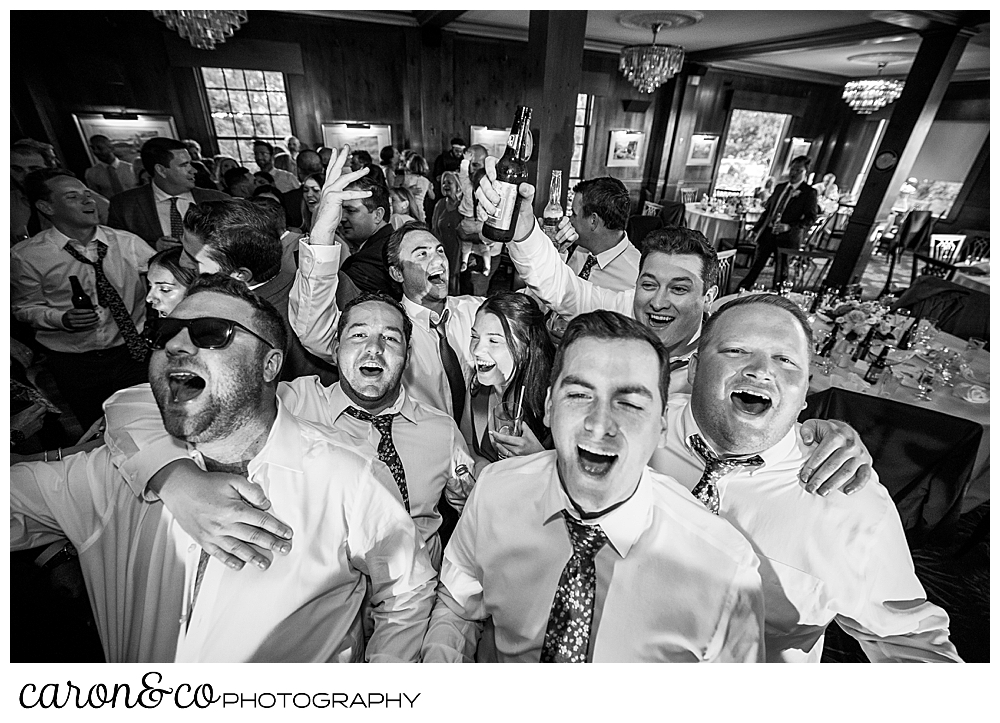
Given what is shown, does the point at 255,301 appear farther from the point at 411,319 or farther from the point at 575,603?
the point at 575,603

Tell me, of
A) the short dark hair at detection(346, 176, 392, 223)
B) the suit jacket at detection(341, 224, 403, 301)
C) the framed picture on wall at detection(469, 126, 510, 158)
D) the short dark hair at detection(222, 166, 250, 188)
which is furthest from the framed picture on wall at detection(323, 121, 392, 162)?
the suit jacket at detection(341, 224, 403, 301)

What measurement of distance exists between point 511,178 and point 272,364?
78 centimetres

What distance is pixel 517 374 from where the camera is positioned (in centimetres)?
137

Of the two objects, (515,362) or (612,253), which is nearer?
(515,362)

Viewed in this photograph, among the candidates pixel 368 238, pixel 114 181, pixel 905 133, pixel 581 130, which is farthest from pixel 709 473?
pixel 581 130

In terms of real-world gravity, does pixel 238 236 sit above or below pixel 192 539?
above

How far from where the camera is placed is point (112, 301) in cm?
154

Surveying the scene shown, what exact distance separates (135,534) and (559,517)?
0.97 m

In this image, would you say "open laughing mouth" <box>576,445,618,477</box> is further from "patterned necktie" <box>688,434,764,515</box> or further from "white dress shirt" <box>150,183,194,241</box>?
"white dress shirt" <box>150,183,194,241</box>

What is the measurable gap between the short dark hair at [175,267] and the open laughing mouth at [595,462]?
1.04 metres

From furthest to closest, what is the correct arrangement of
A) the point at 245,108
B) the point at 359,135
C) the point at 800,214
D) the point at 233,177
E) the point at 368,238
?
the point at 359,135 < the point at 245,108 < the point at 800,214 < the point at 233,177 < the point at 368,238

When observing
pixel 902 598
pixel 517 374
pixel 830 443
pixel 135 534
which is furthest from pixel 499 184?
pixel 902 598

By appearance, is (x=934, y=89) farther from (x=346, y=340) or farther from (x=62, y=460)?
(x=62, y=460)

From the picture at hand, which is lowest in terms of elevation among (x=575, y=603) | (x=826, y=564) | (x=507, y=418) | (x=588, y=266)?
(x=575, y=603)
